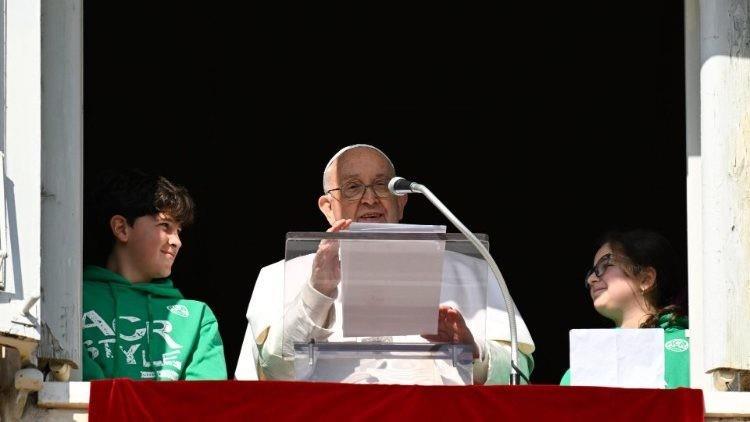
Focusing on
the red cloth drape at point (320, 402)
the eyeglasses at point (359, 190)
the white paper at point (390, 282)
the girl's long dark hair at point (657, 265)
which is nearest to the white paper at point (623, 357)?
the red cloth drape at point (320, 402)

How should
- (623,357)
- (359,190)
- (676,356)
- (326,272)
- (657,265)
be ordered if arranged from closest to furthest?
(326,272) → (623,357) → (676,356) → (657,265) → (359,190)

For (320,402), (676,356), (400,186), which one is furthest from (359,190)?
(320,402)

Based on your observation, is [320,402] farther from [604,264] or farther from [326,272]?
[604,264]

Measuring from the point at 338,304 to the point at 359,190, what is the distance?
5.19 ft

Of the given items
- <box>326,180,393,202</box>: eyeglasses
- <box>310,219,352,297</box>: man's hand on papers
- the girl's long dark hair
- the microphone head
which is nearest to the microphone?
the microphone head

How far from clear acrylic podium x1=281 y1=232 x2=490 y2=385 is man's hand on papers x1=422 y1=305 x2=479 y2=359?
10 millimetres

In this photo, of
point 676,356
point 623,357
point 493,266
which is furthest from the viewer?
point 676,356

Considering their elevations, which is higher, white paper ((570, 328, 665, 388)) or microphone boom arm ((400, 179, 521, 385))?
microphone boom arm ((400, 179, 521, 385))

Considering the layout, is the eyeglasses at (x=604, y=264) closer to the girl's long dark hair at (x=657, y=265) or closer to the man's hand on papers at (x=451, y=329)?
the girl's long dark hair at (x=657, y=265)

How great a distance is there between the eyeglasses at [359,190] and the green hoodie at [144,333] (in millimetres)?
804

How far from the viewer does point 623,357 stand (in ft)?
20.3

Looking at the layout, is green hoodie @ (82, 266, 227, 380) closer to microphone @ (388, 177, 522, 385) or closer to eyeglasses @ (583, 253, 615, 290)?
microphone @ (388, 177, 522, 385)

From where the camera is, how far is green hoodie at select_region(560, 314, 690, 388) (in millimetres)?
6582

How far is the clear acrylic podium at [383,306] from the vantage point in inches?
221
